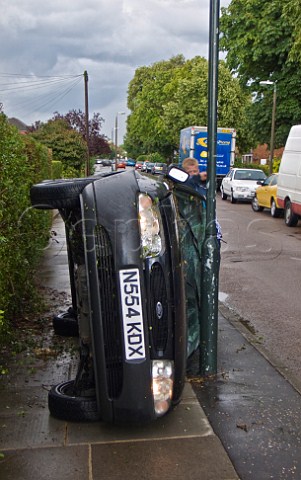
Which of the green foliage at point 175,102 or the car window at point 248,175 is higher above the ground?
the green foliage at point 175,102

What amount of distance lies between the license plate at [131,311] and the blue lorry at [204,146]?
27.6 meters

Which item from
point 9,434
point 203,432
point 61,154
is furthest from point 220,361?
point 61,154

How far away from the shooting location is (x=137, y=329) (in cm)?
358

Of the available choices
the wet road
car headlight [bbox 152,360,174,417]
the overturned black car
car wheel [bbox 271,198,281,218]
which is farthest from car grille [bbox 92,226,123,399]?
car wheel [bbox 271,198,281,218]

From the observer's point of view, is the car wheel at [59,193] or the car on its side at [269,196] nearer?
the car wheel at [59,193]

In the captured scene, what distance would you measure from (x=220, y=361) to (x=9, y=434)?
227cm

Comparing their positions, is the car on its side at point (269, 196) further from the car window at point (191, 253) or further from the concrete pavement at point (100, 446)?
the concrete pavement at point (100, 446)

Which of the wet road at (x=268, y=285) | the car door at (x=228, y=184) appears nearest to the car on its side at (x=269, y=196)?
the wet road at (x=268, y=285)

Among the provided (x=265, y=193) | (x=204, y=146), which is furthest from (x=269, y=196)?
(x=204, y=146)

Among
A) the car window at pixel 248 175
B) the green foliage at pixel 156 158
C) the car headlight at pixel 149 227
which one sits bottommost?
the green foliage at pixel 156 158

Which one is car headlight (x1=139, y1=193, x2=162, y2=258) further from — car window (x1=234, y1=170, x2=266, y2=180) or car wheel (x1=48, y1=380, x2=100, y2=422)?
car window (x1=234, y1=170, x2=266, y2=180)

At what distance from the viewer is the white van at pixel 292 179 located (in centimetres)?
1638

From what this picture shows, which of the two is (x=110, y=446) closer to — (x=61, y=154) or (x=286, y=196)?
(x=286, y=196)

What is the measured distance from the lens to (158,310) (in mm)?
3689
